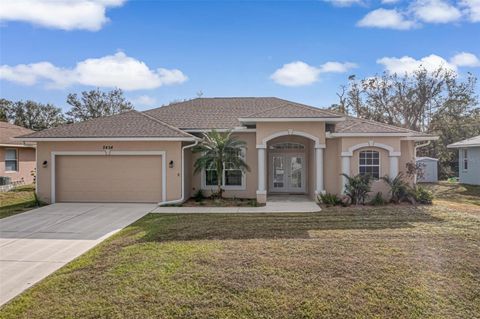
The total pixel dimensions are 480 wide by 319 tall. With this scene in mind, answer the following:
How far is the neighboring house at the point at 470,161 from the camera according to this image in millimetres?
21609

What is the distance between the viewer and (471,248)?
714 centimetres

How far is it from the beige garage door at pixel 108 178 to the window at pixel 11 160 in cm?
863

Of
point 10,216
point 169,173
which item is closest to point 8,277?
point 10,216

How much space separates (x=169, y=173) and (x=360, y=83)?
92.0 ft

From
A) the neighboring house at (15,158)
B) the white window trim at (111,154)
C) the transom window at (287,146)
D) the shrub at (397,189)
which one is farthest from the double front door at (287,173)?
the neighboring house at (15,158)

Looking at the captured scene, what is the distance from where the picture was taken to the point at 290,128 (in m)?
13.8

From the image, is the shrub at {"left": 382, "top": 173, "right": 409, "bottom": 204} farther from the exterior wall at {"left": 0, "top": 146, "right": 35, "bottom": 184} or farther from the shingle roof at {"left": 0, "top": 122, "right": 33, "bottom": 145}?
the exterior wall at {"left": 0, "top": 146, "right": 35, "bottom": 184}

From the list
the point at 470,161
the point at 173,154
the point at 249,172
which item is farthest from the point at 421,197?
the point at 470,161

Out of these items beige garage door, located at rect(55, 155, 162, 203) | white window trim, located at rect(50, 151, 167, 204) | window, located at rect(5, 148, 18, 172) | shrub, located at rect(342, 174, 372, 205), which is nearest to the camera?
shrub, located at rect(342, 174, 372, 205)

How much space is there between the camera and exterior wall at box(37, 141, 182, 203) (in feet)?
45.4

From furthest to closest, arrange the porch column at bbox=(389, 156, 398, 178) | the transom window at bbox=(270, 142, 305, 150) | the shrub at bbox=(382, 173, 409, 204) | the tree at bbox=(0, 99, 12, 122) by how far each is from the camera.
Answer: the tree at bbox=(0, 99, 12, 122)
the transom window at bbox=(270, 142, 305, 150)
the porch column at bbox=(389, 156, 398, 178)
the shrub at bbox=(382, 173, 409, 204)

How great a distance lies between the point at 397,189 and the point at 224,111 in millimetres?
9428

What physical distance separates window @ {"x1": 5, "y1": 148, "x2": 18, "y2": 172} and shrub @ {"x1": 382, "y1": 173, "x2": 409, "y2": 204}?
21.7m

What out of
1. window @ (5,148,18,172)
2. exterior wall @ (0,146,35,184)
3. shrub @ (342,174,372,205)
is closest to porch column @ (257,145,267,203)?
shrub @ (342,174,372,205)
